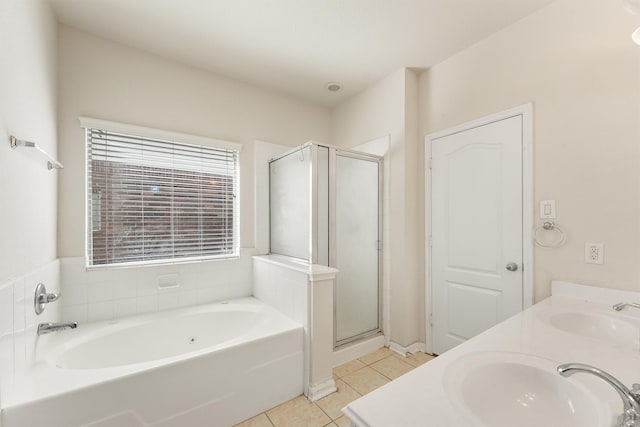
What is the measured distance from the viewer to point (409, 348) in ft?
8.51

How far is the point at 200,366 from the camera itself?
1.62 meters

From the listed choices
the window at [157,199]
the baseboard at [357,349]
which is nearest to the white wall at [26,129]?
the window at [157,199]

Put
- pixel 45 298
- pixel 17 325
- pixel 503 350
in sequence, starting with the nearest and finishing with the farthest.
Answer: pixel 503 350, pixel 17 325, pixel 45 298

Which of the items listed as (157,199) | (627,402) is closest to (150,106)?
(157,199)

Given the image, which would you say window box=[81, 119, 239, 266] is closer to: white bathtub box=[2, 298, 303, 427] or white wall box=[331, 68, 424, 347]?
white bathtub box=[2, 298, 303, 427]

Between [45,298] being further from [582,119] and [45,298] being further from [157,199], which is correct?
[582,119]

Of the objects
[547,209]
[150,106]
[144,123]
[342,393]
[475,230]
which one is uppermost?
[150,106]

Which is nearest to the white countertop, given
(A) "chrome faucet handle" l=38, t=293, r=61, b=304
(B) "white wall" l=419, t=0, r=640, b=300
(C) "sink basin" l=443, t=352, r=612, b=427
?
(C) "sink basin" l=443, t=352, r=612, b=427

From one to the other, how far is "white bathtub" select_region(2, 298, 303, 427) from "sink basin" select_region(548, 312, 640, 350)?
1.54 metres

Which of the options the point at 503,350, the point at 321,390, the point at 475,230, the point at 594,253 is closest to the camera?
the point at 503,350

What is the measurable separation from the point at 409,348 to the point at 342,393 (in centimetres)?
88

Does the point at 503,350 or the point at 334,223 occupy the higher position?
the point at 334,223

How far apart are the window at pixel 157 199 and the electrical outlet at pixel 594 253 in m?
2.68

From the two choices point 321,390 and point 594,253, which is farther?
point 321,390
